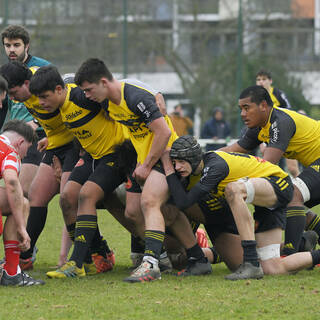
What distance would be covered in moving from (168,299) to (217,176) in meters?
1.34

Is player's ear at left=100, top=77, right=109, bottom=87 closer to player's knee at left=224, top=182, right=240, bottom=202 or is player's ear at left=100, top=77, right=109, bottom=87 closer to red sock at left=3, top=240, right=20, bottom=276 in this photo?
player's knee at left=224, top=182, right=240, bottom=202

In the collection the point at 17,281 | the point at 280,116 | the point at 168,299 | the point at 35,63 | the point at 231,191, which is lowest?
the point at 17,281

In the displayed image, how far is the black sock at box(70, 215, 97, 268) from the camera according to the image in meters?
6.68

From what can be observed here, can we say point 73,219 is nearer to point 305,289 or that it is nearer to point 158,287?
point 158,287

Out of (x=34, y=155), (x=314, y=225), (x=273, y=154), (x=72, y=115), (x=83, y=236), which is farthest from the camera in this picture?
(x=34, y=155)

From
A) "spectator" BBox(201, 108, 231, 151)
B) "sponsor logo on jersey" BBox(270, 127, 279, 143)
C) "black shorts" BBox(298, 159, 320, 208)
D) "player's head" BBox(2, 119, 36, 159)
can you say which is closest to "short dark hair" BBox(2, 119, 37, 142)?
"player's head" BBox(2, 119, 36, 159)

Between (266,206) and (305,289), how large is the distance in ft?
3.46

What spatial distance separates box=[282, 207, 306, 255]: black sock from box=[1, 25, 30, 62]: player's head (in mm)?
3371

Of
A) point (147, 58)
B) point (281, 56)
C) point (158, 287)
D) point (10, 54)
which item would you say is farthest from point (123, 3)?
point (158, 287)

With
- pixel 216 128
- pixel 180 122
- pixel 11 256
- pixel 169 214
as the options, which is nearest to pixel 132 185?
pixel 169 214

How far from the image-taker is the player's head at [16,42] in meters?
8.16

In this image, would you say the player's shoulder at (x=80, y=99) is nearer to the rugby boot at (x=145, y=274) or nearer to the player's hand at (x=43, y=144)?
the player's hand at (x=43, y=144)

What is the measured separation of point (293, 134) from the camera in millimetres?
7414

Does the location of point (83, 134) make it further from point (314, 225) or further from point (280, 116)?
point (314, 225)
